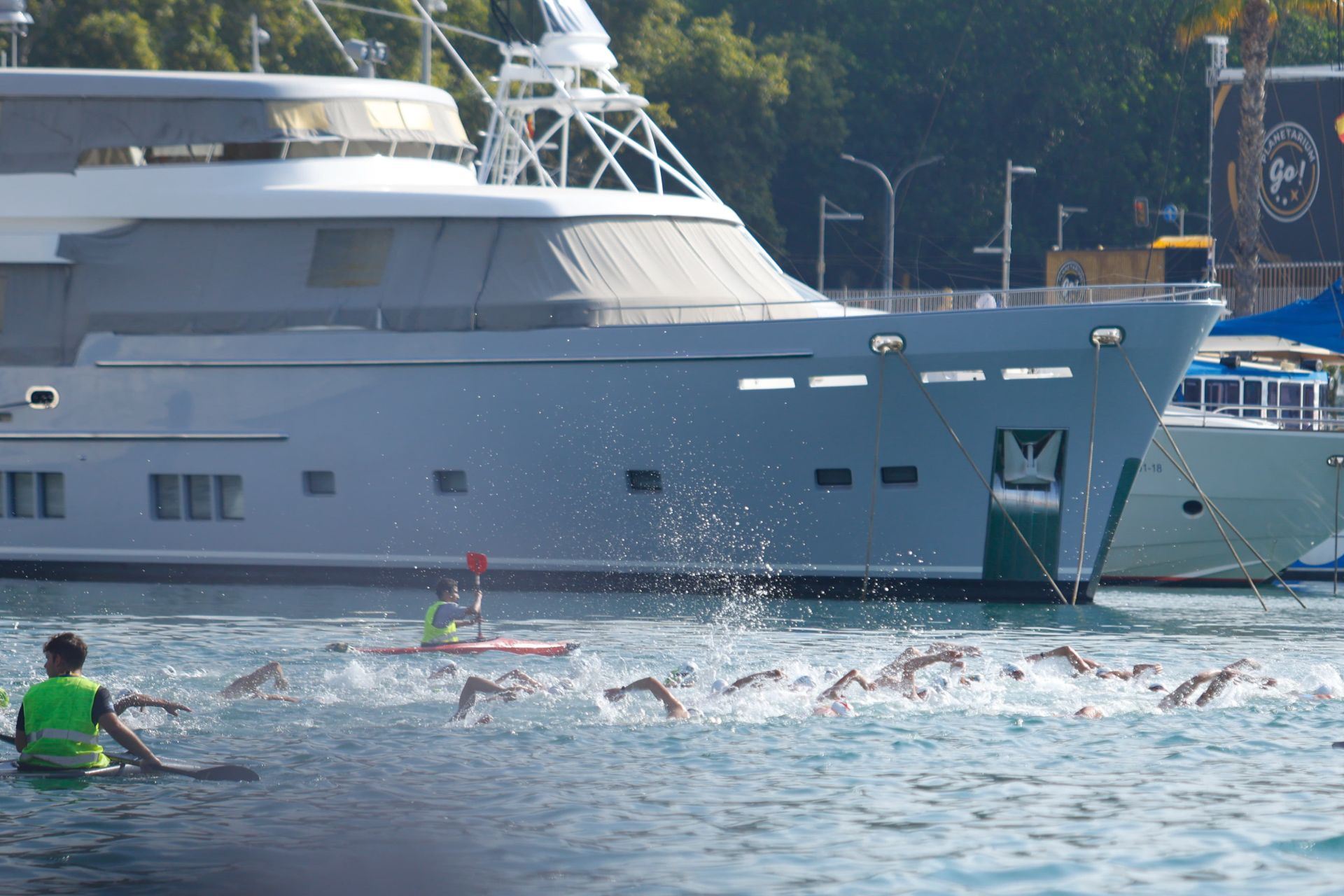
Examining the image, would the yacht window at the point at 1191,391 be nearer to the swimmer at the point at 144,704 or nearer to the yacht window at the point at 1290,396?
the yacht window at the point at 1290,396

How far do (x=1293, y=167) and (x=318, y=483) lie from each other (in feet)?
110

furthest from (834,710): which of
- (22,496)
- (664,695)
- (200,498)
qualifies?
(22,496)

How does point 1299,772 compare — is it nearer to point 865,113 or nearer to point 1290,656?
point 1290,656

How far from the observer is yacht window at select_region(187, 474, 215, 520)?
77.4ft

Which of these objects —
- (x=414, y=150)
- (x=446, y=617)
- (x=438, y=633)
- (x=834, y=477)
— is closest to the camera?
(x=446, y=617)

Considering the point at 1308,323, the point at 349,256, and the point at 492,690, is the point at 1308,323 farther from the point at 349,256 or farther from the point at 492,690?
the point at 492,690

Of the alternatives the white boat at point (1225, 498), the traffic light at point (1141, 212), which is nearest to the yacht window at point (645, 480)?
the white boat at point (1225, 498)

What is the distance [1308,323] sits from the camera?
99.0 ft

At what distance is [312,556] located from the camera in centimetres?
2334

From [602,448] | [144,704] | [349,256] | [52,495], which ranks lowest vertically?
[144,704]

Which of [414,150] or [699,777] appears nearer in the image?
[699,777]

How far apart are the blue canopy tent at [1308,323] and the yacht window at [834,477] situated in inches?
389

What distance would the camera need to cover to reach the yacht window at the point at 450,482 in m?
22.8

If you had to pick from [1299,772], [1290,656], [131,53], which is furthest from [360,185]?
[131,53]
